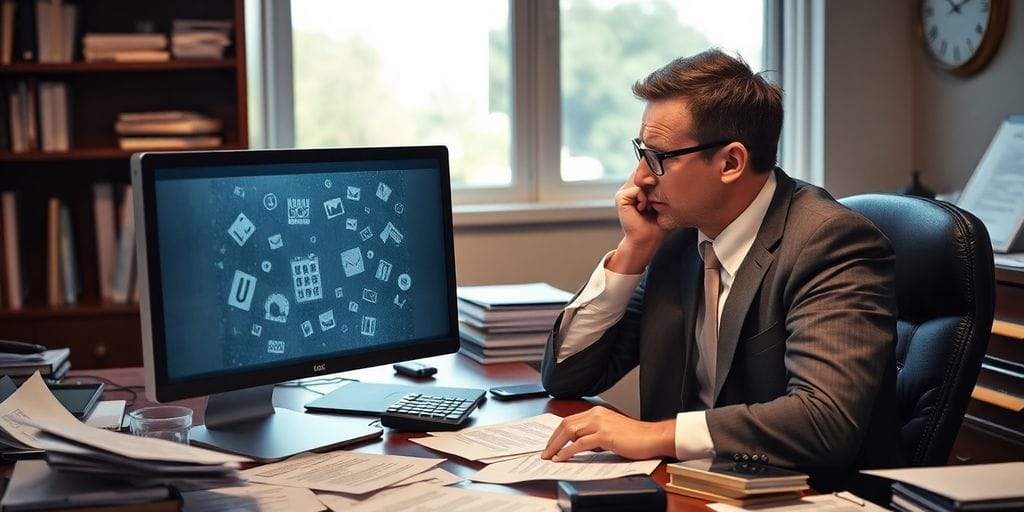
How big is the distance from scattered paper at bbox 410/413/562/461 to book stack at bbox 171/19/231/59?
1830 millimetres

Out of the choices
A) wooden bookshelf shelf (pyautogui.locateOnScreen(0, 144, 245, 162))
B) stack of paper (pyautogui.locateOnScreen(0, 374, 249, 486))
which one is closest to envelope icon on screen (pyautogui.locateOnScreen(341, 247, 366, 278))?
stack of paper (pyautogui.locateOnScreen(0, 374, 249, 486))

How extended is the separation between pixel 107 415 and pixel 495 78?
2162 millimetres

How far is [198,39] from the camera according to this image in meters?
3.17

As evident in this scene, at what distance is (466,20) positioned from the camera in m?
3.68

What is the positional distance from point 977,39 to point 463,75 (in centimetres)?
160

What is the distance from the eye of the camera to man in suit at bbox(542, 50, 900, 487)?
156cm

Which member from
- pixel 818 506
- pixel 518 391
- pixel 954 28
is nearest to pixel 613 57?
pixel 954 28

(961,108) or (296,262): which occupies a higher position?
(961,108)

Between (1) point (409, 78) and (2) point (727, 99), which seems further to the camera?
(1) point (409, 78)

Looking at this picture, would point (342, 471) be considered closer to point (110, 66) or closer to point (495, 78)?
point (110, 66)

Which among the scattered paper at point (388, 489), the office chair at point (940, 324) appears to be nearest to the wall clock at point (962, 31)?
the office chair at point (940, 324)

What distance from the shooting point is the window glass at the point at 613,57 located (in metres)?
3.77

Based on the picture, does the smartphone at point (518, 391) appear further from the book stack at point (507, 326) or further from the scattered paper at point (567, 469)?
the scattered paper at point (567, 469)

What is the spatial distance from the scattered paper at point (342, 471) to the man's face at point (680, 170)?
2.00 feet
